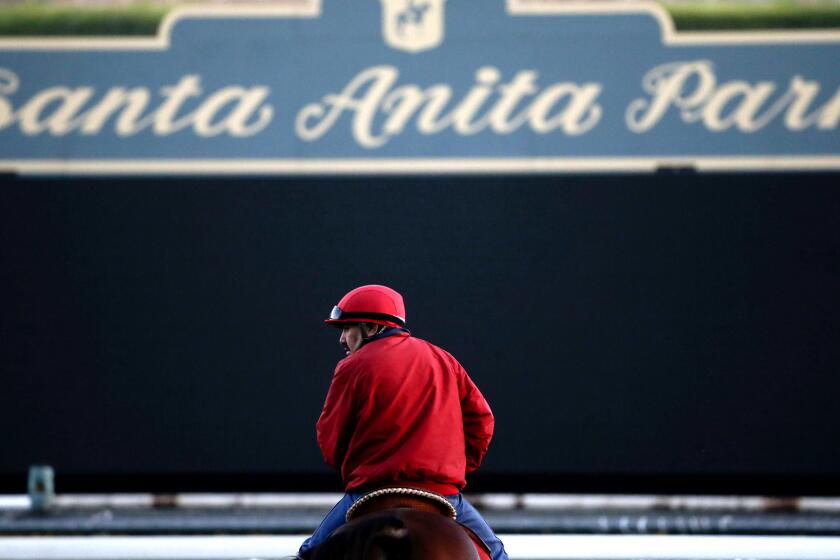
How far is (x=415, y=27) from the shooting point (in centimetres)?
962

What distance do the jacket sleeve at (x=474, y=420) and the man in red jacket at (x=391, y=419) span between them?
10cm

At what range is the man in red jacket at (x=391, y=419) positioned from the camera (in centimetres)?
329

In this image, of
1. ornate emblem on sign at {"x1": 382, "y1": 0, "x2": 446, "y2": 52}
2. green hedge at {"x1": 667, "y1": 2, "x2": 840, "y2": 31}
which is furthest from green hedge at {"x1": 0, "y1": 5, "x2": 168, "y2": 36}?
green hedge at {"x1": 667, "y1": 2, "x2": 840, "y2": 31}

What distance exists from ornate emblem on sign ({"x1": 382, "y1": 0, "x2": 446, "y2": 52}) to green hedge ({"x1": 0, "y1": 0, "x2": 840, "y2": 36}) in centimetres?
223

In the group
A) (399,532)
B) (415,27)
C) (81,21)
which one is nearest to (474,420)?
(399,532)

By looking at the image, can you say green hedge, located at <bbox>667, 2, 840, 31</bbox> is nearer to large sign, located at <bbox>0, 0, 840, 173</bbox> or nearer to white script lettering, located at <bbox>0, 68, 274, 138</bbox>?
large sign, located at <bbox>0, 0, 840, 173</bbox>

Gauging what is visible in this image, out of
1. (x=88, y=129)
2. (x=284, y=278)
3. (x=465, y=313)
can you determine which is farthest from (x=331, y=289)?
(x=88, y=129)

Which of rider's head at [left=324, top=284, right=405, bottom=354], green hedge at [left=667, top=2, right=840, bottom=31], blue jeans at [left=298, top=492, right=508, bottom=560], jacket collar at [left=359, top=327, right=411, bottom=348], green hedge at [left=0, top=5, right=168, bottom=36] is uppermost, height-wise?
green hedge at [left=0, top=5, right=168, bottom=36]

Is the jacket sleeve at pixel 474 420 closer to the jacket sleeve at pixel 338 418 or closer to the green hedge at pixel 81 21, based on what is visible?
the jacket sleeve at pixel 338 418

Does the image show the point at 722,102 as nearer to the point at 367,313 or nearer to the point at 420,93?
the point at 420,93

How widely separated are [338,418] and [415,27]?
6.95 meters

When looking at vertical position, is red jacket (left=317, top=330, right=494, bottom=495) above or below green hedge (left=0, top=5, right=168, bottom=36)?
below

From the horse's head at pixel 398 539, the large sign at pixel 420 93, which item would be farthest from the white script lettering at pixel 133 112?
the horse's head at pixel 398 539

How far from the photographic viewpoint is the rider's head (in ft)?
11.5
